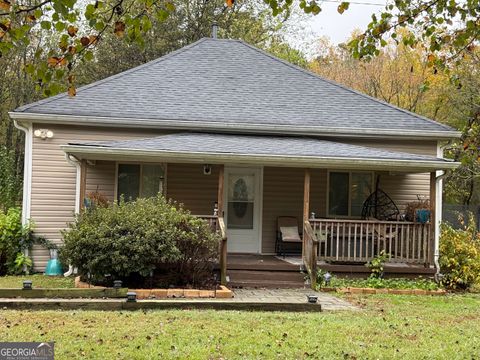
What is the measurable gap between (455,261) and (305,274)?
320 cm

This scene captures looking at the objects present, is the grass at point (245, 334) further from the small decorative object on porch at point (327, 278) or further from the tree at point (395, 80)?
the tree at point (395, 80)

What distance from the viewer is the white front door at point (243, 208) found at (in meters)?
14.0

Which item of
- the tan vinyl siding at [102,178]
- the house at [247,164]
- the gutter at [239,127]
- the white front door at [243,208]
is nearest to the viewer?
the house at [247,164]

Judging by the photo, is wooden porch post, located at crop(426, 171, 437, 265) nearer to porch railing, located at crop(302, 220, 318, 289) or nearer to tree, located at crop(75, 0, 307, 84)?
porch railing, located at crop(302, 220, 318, 289)

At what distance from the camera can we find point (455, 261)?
39.5ft

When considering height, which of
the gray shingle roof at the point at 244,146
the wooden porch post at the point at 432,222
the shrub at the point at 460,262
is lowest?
the shrub at the point at 460,262

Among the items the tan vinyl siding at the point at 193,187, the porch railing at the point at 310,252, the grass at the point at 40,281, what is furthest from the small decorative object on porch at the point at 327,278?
the grass at the point at 40,281

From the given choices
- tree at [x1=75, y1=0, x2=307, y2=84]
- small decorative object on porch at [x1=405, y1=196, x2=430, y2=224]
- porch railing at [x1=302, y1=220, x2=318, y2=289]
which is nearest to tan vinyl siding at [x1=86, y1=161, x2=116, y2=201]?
porch railing at [x1=302, y1=220, x2=318, y2=289]

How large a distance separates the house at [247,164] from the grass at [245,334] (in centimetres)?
364

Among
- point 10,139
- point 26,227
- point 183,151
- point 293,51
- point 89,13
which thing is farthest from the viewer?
point 293,51

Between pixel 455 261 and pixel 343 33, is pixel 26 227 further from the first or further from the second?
pixel 343 33

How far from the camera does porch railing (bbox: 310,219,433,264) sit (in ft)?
38.9

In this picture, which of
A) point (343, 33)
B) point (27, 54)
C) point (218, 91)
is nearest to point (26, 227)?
point (218, 91)

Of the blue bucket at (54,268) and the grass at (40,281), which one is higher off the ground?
the blue bucket at (54,268)
